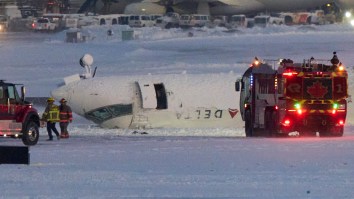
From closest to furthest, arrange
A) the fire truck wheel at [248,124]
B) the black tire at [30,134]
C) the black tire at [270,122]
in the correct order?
the black tire at [30,134] → the black tire at [270,122] → the fire truck wheel at [248,124]

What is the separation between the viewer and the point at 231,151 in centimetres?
2461

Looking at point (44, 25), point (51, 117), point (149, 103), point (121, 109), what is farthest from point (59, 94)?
point (44, 25)

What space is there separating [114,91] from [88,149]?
12.7 metres

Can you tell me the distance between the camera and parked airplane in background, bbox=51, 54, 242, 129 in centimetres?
3834

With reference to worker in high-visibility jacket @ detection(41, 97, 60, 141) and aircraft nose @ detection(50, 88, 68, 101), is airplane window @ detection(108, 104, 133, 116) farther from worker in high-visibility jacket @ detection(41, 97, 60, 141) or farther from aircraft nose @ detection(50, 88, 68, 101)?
worker in high-visibility jacket @ detection(41, 97, 60, 141)

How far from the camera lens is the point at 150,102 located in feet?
126

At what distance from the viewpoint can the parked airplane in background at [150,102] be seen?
3834 cm

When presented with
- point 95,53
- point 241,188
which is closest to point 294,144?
point 241,188

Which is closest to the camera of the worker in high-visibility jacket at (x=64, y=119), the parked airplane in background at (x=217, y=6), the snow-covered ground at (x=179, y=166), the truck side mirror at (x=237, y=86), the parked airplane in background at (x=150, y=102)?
the snow-covered ground at (x=179, y=166)

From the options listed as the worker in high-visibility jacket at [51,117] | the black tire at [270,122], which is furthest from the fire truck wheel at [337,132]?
the worker in high-visibility jacket at [51,117]

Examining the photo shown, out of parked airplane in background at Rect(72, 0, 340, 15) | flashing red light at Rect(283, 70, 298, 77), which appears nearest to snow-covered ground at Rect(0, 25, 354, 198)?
flashing red light at Rect(283, 70, 298, 77)

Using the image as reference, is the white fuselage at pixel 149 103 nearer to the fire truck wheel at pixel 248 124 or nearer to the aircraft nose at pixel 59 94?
the aircraft nose at pixel 59 94

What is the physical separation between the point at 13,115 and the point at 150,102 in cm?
1135

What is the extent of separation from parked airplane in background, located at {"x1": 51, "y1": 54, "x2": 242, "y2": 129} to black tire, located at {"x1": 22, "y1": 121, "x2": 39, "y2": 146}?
1000 centimetres
